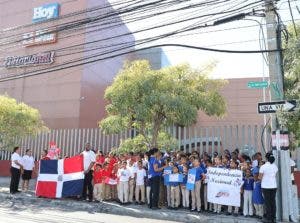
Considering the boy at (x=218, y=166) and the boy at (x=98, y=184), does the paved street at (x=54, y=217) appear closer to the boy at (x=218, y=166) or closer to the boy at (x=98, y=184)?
the boy at (x=98, y=184)

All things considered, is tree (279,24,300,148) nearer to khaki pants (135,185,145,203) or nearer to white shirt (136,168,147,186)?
white shirt (136,168,147,186)

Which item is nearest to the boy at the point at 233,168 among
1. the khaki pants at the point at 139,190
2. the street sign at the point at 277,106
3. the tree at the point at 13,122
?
the street sign at the point at 277,106

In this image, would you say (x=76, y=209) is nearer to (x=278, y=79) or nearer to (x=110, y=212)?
(x=110, y=212)

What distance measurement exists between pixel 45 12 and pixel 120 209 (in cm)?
1921

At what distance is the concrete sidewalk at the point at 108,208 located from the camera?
11.1 m

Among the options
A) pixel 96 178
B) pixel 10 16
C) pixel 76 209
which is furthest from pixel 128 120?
pixel 10 16

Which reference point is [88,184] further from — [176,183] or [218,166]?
[218,166]

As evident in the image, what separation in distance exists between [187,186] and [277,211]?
2674mm

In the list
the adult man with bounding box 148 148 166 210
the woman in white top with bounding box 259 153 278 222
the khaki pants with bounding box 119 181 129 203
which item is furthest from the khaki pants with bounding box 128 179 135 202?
the woman in white top with bounding box 259 153 278 222

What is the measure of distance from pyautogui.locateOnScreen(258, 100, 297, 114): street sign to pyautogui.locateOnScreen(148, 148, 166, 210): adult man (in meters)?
3.56

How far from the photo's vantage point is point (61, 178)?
47.3 feet

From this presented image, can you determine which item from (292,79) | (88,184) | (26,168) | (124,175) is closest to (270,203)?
(292,79)

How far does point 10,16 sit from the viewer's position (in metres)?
29.2

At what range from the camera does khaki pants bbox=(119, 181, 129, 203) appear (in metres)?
13.3
